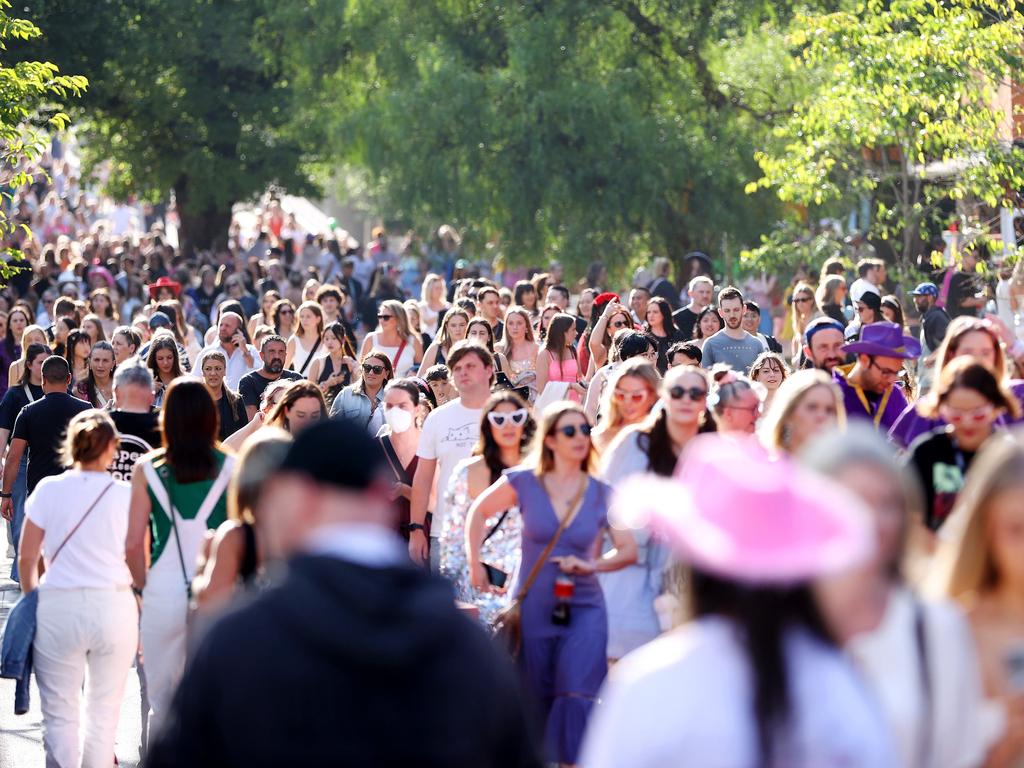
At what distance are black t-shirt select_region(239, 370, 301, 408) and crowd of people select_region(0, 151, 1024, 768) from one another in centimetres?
4

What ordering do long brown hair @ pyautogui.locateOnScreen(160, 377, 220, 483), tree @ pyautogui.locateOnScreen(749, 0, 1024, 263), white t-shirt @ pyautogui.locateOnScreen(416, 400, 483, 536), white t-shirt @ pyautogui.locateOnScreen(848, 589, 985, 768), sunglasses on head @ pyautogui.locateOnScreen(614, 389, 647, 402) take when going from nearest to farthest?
white t-shirt @ pyautogui.locateOnScreen(848, 589, 985, 768)
long brown hair @ pyautogui.locateOnScreen(160, 377, 220, 483)
sunglasses on head @ pyautogui.locateOnScreen(614, 389, 647, 402)
white t-shirt @ pyautogui.locateOnScreen(416, 400, 483, 536)
tree @ pyautogui.locateOnScreen(749, 0, 1024, 263)

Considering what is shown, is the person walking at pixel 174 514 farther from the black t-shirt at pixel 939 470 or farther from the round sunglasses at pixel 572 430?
the black t-shirt at pixel 939 470

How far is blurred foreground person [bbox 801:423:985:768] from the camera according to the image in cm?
355

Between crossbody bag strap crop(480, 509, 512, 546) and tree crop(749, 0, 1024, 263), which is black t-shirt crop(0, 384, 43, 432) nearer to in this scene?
crossbody bag strap crop(480, 509, 512, 546)

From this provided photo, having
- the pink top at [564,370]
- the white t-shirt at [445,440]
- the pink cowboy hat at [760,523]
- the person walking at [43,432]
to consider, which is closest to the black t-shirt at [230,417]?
the person walking at [43,432]

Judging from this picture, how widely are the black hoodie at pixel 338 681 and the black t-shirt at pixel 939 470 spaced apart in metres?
3.42

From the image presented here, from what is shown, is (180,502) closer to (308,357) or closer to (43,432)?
(43,432)

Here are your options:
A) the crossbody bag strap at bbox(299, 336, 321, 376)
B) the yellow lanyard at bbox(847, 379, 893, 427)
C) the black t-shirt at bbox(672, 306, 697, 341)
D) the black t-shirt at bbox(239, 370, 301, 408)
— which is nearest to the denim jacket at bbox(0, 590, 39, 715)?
the yellow lanyard at bbox(847, 379, 893, 427)

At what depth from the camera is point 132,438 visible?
29.1 ft

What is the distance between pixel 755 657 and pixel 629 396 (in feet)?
18.0

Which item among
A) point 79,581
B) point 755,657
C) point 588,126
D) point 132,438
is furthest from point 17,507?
point 588,126

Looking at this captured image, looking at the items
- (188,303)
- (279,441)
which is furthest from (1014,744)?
(188,303)

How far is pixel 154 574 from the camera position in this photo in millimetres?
7645

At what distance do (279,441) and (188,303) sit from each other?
20.0 meters
